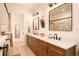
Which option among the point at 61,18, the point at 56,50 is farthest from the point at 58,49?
the point at 61,18

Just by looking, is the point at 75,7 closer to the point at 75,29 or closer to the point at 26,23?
the point at 75,29

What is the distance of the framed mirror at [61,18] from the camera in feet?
8.00

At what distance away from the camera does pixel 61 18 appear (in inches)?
111

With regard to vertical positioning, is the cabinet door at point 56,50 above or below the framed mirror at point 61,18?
below

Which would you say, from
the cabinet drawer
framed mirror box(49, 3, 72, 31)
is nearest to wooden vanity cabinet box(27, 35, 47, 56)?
the cabinet drawer

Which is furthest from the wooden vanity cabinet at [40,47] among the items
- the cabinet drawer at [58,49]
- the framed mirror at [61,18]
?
the framed mirror at [61,18]

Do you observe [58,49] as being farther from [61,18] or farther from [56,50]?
[61,18]

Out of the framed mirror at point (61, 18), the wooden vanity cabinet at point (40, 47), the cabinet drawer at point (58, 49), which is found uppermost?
the framed mirror at point (61, 18)

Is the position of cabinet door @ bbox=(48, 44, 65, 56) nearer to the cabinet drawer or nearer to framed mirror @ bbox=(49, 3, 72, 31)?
the cabinet drawer

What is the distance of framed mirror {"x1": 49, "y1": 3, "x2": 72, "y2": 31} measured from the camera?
2.44m

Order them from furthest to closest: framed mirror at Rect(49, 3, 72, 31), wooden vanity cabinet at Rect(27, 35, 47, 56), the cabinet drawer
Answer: wooden vanity cabinet at Rect(27, 35, 47, 56) < framed mirror at Rect(49, 3, 72, 31) < the cabinet drawer

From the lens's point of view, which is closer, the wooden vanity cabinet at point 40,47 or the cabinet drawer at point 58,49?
the cabinet drawer at point 58,49

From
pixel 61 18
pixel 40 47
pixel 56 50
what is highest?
pixel 61 18

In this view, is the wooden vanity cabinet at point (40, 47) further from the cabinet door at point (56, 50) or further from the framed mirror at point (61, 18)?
the framed mirror at point (61, 18)
